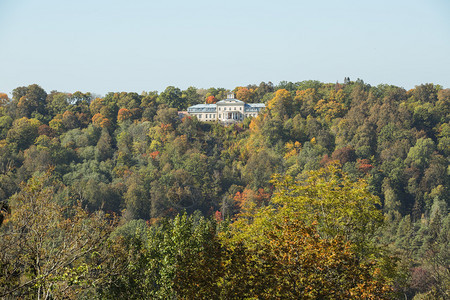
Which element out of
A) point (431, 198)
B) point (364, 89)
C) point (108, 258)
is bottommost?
point (431, 198)

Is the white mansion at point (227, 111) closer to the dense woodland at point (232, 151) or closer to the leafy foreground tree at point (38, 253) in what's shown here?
the dense woodland at point (232, 151)

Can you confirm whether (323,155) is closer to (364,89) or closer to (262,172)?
(262,172)

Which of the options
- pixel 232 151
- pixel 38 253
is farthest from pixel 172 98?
pixel 38 253

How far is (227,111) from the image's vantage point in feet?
422

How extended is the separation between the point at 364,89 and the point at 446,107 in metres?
16.1

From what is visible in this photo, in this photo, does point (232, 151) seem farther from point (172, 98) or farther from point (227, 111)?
point (172, 98)

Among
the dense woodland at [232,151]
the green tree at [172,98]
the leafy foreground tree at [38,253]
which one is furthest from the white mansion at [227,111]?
the leafy foreground tree at [38,253]

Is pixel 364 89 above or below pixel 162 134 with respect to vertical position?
above

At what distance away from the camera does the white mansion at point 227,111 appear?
419 feet

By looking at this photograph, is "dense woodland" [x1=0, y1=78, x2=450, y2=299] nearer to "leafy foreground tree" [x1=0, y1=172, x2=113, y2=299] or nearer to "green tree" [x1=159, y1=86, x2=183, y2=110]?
"green tree" [x1=159, y1=86, x2=183, y2=110]

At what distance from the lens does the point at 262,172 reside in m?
105

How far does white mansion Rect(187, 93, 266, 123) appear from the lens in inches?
5029

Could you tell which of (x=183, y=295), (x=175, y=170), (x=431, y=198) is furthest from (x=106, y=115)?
(x=183, y=295)

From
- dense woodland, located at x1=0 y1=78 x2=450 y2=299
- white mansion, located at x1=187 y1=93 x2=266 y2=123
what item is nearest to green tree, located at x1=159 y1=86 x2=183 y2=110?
dense woodland, located at x1=0 y1=78 x2=450 y2=299
